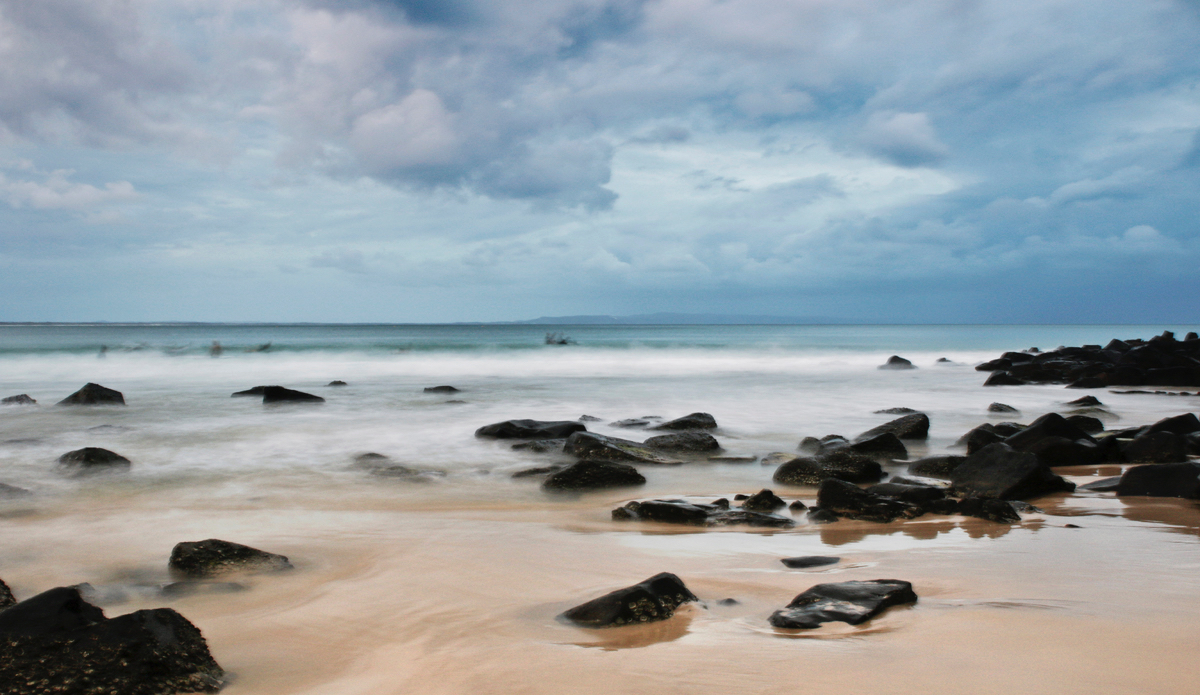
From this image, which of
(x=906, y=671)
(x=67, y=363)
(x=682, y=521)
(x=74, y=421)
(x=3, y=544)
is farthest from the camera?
(x=67, y=363)

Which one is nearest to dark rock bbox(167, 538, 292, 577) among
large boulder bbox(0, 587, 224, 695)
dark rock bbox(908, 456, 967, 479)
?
large boulder bbox(0, 587, 224, 695)

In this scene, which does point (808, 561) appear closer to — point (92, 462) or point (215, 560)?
point (215, 560)

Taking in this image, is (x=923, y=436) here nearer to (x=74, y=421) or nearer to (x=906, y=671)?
(x=906, y=671)

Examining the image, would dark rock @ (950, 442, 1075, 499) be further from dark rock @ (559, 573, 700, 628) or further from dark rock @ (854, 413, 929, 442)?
dark rock @ (559, 573, 700, 628)

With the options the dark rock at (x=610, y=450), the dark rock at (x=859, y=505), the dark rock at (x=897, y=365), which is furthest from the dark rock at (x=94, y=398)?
the dark rock at (x=897, y=365)

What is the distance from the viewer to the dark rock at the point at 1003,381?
1725 cm

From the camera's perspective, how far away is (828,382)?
62.5ft

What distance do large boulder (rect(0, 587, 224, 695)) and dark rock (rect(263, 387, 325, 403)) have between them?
1131cm

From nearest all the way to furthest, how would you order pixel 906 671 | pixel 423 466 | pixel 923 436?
pixel 906 671 → pixel 423 466 → pixel 923 436

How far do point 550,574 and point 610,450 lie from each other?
361 cm

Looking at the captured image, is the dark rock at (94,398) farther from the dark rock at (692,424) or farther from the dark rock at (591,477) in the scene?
the dark rock at (591,477)

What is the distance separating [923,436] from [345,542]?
22.9 ft

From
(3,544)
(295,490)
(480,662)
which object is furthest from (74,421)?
(480,662)

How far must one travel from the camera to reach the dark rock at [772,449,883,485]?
617 centimetres
